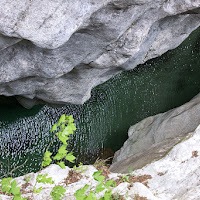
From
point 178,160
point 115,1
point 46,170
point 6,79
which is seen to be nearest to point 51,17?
point 115,1

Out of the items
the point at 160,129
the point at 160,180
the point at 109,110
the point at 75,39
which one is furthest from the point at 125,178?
the point at 109,110

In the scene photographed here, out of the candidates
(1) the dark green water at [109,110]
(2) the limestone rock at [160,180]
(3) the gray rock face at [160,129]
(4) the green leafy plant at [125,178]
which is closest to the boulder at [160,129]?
(3) the gray rock face at [160,129]

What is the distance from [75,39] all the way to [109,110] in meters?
3.88

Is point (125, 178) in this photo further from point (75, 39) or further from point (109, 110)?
point (109, 110)

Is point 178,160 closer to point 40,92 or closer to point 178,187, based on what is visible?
point 178,187

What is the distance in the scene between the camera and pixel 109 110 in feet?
29.3

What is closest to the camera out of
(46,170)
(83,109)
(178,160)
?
(46,170)

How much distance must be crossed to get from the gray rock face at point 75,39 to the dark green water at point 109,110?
0.69 metres

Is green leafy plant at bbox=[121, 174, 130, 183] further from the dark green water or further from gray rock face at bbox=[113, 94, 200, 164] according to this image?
the dark green water

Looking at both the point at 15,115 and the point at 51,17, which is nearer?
the point at 51,17

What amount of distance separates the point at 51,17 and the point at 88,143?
4728 mm

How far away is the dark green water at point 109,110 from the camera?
7723mm

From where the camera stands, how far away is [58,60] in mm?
5566

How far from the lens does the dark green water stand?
304 inches
